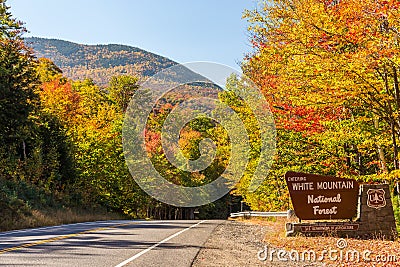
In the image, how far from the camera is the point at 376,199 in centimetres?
1491

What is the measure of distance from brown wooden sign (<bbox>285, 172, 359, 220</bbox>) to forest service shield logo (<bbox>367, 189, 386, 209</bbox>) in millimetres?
471

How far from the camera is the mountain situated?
481 feet

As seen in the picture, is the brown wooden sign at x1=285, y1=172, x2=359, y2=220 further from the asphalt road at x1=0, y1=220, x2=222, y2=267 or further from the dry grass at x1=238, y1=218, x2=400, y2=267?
the asphalt road at x1=0, y1=220, x2=222, y2=267

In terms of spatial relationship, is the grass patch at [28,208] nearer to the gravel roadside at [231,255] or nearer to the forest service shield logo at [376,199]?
the gravel roadside at [231,255]

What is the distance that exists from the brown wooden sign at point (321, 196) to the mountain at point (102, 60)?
401 feet

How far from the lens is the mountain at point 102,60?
146500 millimetres

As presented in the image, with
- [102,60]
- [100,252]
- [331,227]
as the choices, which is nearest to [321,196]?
[331,227]

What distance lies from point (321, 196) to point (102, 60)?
6395 inches

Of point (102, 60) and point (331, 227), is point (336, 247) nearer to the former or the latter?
point (331, 227)

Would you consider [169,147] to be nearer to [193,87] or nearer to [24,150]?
[193,87]

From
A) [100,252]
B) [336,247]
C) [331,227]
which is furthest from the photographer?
[331,227]

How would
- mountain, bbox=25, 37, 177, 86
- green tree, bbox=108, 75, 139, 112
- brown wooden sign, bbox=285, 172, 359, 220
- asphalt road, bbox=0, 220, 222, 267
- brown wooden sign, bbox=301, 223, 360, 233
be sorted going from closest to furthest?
1. asphalt road, bbox=0, 220, 222, 267
2. brown wooden sign, bbox=301, 223, 360, 233
3. brown wooden sign, bbox=285, 172, 359, 220
4. green tree, bbox=108, 75, 139, 112
5. mountain, bbox=25, 37, 177, 86

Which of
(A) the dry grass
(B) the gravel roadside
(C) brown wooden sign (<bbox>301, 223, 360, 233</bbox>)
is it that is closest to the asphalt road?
Answer: (B) the gravel roadside

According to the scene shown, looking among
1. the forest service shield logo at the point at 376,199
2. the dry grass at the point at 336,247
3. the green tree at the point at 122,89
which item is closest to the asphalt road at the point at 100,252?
the dry grass at the point at 336,247
